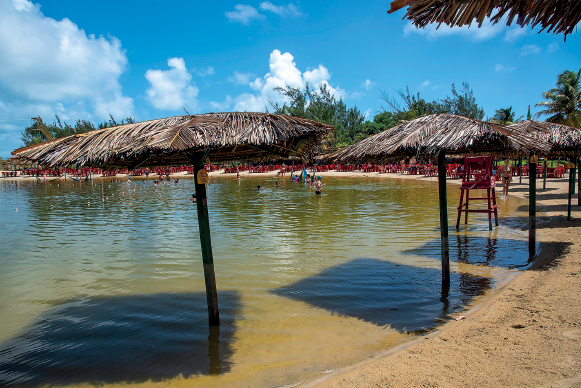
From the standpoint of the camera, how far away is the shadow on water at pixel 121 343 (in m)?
4.21

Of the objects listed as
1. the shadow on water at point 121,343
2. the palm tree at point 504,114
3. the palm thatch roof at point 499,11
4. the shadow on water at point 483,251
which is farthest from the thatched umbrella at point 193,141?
the palm tree at point 504,114

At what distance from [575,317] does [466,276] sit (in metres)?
2.46

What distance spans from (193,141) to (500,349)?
157 inches

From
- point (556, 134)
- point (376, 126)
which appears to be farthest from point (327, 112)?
point (556, 134)

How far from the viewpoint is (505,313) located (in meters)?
4.65

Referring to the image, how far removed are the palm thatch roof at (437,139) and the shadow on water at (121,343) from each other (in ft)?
11.2

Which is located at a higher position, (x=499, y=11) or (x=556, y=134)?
(x=499, y=11)

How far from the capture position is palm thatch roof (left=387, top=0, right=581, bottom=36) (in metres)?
3.85

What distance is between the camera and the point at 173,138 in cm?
417

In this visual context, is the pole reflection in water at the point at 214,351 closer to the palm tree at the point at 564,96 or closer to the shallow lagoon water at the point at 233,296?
the shallow lagoon water at the point at 233,296

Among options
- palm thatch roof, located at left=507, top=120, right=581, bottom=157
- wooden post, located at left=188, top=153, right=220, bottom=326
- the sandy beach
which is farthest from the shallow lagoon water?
palm thatch roof, located at left=507, top=120, right=581, bottom=157

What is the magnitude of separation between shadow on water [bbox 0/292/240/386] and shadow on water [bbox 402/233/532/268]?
15.6 feet

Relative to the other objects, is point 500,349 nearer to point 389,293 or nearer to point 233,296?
point 389,293

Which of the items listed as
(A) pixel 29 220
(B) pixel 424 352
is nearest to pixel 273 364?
(B) pixel 424 352
